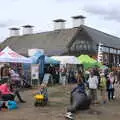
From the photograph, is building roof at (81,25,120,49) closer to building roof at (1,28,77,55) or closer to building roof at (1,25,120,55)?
building roof at (1,25,120,55)

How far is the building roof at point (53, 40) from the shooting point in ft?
185

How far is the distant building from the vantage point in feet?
184

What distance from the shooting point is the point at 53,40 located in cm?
5916

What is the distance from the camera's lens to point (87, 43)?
58.3 m

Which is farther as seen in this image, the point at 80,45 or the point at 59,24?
the point at 59,24

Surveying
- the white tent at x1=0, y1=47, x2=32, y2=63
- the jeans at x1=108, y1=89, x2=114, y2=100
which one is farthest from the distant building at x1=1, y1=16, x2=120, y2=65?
the jeans at x1=108, y1=89, x2=114, y2=100

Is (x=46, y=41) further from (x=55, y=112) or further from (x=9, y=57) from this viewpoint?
(x=55, y=112)

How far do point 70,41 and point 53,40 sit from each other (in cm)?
413

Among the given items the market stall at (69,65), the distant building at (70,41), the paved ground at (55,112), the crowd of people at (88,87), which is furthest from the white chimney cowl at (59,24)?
the paved ground at (55,112)

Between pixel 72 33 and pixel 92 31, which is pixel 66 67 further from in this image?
pixel 92 31

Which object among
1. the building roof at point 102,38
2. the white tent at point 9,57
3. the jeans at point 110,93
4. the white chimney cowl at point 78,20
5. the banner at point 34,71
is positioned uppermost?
the white chimney cowl at point 78,20

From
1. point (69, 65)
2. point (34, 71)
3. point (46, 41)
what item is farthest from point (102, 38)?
point (34, 71)

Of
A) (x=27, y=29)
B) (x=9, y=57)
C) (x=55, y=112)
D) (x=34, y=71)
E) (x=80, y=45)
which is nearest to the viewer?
(x=55, y=112)

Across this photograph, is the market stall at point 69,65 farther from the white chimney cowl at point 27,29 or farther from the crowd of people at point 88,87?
the white chimney cowl at point 27,29
